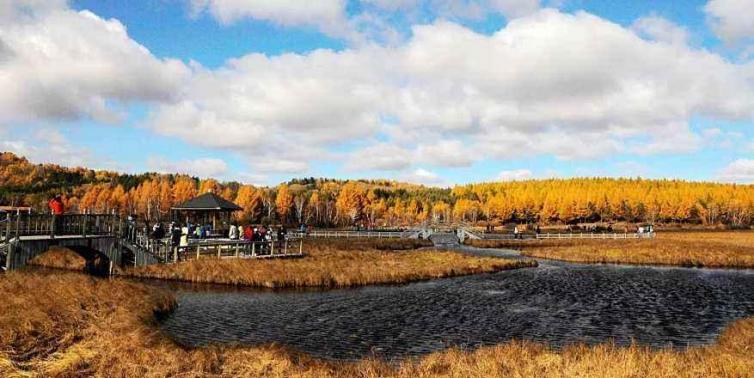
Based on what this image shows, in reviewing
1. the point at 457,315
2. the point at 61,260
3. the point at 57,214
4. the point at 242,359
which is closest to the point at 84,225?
the point at 57,214

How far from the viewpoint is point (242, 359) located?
13.5 meters

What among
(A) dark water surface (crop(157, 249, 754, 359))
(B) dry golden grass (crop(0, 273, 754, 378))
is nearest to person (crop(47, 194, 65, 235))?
Answer: (A) dark water surface (crop(157, 249, 754, 359))

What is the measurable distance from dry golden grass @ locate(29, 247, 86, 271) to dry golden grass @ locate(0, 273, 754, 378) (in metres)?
23.0

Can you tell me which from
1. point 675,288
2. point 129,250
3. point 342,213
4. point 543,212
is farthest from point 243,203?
point 675,288

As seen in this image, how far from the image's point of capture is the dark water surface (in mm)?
19203

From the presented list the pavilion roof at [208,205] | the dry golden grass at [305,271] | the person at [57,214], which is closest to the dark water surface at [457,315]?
the dry golden grass at [305,271]

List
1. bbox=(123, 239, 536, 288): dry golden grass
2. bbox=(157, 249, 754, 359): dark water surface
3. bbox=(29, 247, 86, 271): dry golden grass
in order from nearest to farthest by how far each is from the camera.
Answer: bbox=(157, 249, 754, 359): dark water surface → bbox=(123, 239, 536, 288): dry golden grass → bbox=(29, 247, 86, 271): dry golden grass

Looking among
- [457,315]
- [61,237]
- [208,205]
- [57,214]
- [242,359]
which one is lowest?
[457,315]

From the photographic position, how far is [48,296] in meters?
19.4

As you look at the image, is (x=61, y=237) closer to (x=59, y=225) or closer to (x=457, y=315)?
(x=59, y=225)

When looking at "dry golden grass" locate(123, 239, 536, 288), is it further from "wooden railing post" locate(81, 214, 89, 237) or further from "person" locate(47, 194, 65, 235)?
"person" locate(47, 194, 65, 235)

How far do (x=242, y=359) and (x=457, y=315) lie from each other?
511 inches

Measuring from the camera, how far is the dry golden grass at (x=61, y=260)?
1502 inches

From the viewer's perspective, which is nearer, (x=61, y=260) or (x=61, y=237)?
(x=61, y=237)
